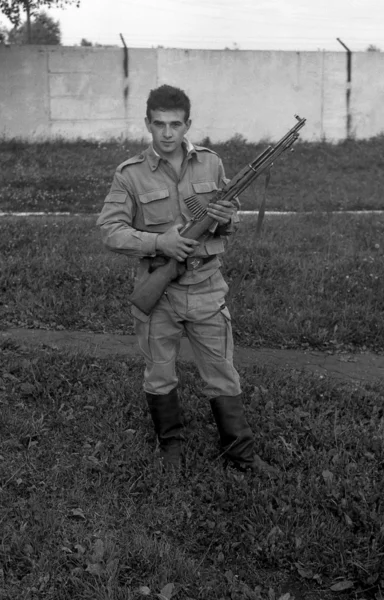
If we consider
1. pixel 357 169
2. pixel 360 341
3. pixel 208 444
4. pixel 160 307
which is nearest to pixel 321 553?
pixel 208 444

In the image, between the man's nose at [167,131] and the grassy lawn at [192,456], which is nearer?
the grassy lawn at [192,456]

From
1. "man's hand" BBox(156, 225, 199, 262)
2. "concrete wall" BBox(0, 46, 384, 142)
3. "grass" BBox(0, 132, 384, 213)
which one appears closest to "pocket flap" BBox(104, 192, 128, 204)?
"man's hand" BBox(156, 225, 199, 262)

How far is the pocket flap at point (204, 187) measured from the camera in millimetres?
3586

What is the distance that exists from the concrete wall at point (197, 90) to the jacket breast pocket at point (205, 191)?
41.6 ft

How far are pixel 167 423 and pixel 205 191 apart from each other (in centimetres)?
121

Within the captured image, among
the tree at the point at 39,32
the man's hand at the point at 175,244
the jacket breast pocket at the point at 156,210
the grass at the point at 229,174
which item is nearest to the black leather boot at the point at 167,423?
the man's hand at the point at 175,244

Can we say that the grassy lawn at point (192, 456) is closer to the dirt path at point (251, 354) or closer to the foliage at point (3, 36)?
the dirt path at point (251, 354)

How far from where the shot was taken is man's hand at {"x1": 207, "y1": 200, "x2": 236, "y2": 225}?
136 inches

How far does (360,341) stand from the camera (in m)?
5.69

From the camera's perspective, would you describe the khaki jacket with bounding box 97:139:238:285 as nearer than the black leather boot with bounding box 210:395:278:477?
Yes

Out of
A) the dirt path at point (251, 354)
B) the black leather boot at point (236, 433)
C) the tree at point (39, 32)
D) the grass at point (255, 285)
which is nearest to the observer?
the black leather boot at point (236, 433)

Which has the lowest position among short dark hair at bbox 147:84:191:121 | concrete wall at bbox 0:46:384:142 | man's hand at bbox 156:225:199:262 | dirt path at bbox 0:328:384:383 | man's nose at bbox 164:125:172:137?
dirt path at bbox 0:328:384:383

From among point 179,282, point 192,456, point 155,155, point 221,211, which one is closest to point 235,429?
point 192,456

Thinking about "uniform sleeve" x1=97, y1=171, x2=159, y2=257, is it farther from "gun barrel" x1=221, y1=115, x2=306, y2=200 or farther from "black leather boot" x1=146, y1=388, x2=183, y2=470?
"black leather boot" x1=146, y1=388, x2=183, y2=470
